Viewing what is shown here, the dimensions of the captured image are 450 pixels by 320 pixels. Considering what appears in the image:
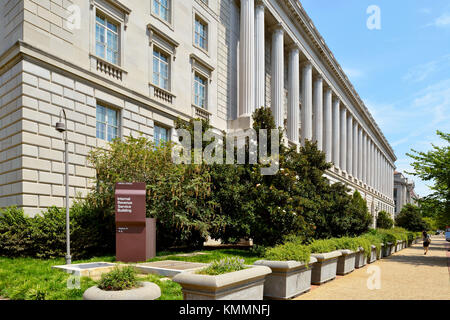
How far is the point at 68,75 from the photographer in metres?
16.6

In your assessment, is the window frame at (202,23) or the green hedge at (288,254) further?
the window frame at (202,23)

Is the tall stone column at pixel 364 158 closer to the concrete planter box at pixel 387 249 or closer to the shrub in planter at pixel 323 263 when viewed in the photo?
the concrete planter box at pixel 387 249

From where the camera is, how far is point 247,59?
1192 inches

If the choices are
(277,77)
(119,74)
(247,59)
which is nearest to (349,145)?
(277,77)

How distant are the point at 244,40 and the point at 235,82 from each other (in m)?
3.45

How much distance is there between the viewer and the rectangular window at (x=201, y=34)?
1066 inches

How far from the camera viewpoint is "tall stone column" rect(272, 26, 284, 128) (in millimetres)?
35250

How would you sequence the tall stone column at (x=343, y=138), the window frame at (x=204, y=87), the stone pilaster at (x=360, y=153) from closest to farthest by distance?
the window frame at (x=204, y=87) → the tall stone column at (x=343, y=138) → the stone pilaster at (x=360, y=153)

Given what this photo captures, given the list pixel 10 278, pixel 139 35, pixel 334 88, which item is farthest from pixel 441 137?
pixel 334 88

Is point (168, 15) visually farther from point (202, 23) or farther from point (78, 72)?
point (78, 72)

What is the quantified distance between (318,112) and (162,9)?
29147 millimetres

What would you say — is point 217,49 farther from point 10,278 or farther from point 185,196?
point 10,278

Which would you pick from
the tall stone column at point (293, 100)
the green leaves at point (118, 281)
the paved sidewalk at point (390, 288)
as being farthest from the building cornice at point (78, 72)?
the tall stone column at point (293, 100)

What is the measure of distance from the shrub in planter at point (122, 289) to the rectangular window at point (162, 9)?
64.3ft
